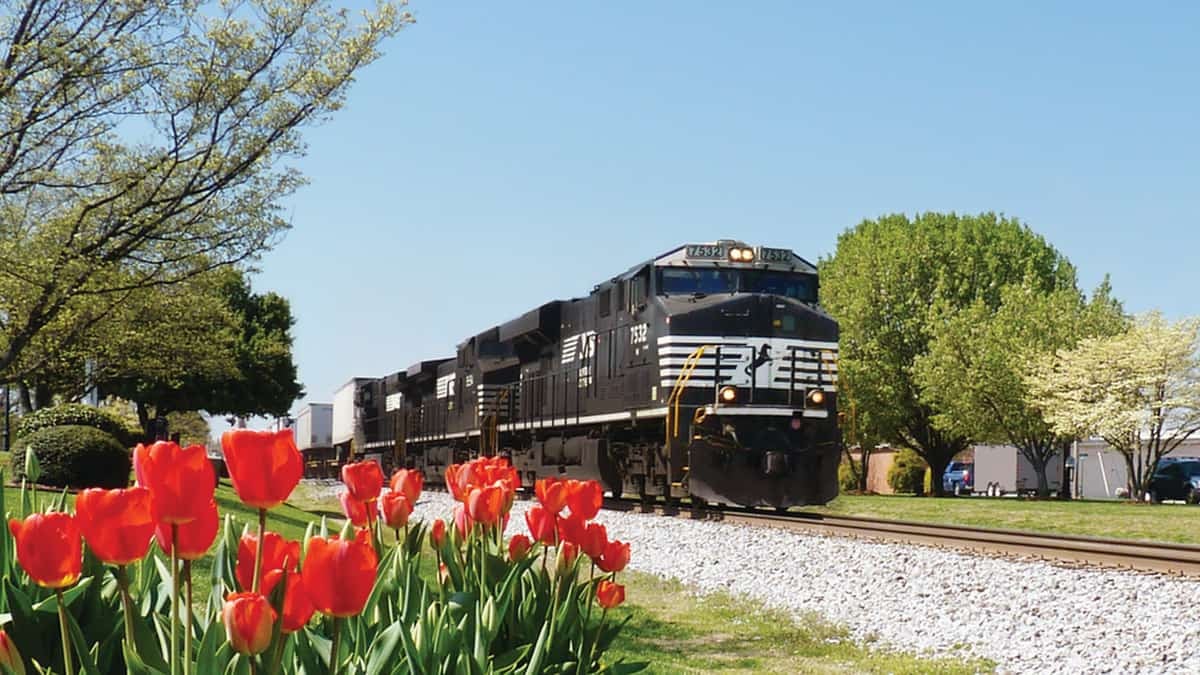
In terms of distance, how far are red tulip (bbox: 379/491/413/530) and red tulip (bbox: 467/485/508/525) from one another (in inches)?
8.0

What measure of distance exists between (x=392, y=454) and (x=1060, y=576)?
111ft

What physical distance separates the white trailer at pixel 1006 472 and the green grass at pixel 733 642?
161 feet

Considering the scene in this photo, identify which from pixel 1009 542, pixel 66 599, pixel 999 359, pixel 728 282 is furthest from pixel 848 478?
pixel 66 599

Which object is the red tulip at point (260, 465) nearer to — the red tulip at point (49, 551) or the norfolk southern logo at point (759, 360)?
the red tulip at point (49, 551)

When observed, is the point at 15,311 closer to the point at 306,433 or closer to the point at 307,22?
the point at 307,22

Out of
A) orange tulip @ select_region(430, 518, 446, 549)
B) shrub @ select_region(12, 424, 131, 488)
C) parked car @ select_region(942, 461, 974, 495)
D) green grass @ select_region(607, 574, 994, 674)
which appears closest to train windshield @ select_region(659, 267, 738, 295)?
green grass @ select_region(607, 574, 994, 674)

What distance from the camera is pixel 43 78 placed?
706 inches

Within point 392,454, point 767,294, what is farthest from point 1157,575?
point 392,454

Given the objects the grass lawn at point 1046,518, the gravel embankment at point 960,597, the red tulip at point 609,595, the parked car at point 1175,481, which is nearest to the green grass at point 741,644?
the gravel embankment at point 960,597

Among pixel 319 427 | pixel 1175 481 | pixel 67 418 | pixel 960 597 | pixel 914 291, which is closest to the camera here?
pixel 960 597

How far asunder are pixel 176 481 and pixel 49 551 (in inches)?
14.1

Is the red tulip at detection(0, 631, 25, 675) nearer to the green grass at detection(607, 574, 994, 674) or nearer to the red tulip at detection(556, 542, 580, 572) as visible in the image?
the red tulip at detection(556, 542, 580, 572)

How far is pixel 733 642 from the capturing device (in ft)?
31.3

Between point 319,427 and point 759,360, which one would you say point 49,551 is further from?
point 319,427
